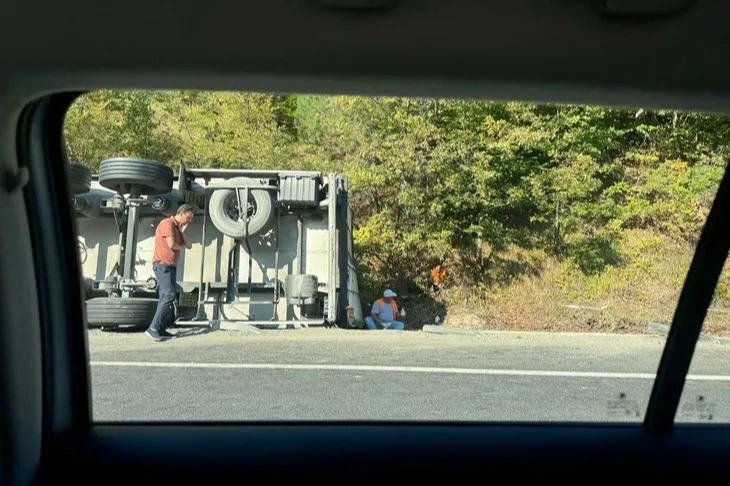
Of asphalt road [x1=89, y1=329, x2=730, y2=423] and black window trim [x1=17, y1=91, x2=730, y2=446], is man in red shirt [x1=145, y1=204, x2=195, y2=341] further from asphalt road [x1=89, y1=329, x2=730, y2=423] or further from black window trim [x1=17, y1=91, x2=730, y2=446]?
black window trim [x1=17, y1=91, x2=730, y2=446]

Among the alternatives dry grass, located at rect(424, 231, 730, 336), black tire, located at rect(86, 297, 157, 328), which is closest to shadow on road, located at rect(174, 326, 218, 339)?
black tire, located at rect(86, 297, 157, 328)

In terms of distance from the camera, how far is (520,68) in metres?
1.55

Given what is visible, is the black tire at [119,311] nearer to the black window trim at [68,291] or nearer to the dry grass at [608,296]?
the black window trim at [68,291]

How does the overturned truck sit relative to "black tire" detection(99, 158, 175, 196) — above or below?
below

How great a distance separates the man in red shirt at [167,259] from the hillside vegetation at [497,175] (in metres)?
0.37

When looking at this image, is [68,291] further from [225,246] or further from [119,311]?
[225,246]

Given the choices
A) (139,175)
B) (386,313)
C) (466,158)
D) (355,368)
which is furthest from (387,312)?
(139,175)

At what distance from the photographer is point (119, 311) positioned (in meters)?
2.99

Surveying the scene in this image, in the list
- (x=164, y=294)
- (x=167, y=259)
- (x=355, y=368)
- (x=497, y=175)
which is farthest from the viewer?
(x=164, y=294)

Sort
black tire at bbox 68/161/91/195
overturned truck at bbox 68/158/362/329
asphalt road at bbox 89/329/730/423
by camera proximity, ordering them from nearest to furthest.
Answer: black tire at bbox 68/161/91/195
asphalt road at bbox 89/329/730/423
overturned truck at bbox 68/158/362/329

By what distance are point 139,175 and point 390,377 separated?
1293mm

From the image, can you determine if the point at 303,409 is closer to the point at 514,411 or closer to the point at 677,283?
the point at 514,411

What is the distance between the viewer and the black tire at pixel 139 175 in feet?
9.38

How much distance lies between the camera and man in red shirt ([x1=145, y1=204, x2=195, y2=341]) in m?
3.22
